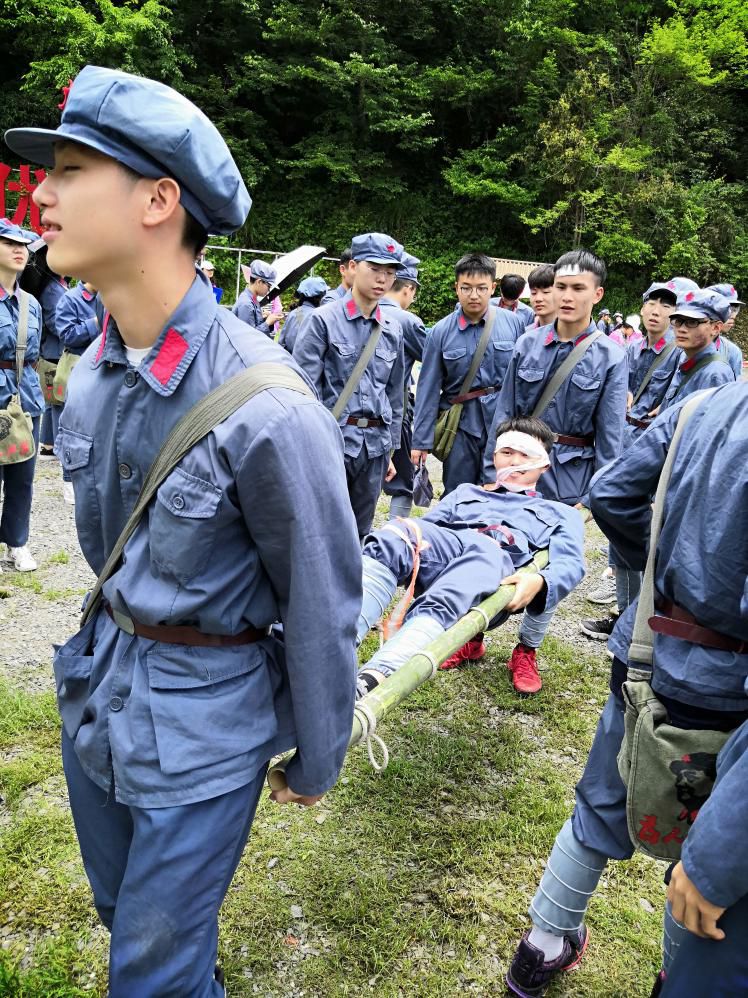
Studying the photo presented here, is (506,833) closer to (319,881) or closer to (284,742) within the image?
(319,881)

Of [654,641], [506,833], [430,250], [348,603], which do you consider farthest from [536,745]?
[430,250]

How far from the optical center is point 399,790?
3223mm

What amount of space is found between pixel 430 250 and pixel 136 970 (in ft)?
77.2

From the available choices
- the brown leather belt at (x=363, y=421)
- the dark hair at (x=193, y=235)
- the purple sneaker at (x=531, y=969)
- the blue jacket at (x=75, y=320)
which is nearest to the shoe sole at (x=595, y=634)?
the brown leather belt at (x=363, y=421)

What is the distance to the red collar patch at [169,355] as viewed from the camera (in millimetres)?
1399

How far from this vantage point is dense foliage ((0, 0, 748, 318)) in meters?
21.2

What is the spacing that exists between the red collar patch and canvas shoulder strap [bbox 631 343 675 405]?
6533 millimetres

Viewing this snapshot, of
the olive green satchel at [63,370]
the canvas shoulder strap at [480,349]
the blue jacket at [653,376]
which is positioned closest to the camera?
the canvas shoulder strap at [480,349]

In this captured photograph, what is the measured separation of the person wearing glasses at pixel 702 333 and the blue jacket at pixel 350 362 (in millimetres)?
2053

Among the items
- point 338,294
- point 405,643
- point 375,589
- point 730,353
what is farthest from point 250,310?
point 405,643

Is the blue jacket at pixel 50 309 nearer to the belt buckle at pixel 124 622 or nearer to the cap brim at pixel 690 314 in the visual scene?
the cap brim at pixel 690 314

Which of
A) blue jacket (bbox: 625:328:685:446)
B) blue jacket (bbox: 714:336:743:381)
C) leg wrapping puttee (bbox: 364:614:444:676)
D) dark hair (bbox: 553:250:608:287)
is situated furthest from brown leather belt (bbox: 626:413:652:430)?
leg wrapping puttee (bbox: 364:614:444:676)

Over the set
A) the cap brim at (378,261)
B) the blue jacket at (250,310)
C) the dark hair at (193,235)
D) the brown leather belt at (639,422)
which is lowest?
the blue jacket at (250,310)

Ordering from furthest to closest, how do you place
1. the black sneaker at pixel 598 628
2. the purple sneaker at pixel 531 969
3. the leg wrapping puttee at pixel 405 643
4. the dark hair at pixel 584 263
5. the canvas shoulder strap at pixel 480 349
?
the canvas shoulder strap at pixel 480 349 < the black sneaker at pixel 598 628 < the dark hair at pixel 584 263 < the leg wrapping puttee at pixel 405 643 < the purple sneaker at pixel 531 969
